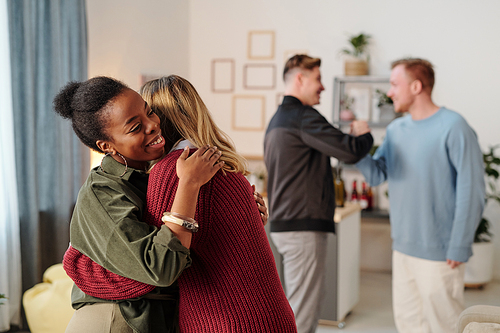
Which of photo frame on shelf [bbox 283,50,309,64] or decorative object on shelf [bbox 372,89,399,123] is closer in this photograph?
decorative object on shelf [bbox 372,89,399,123]

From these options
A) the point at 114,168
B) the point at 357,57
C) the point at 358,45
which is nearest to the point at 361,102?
the point at 357,57

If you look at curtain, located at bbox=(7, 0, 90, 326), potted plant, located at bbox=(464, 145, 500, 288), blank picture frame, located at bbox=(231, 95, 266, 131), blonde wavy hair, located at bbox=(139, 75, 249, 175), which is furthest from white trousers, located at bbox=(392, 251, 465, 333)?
blank picture frame, located at bbox=(231, 95, 266, 131)

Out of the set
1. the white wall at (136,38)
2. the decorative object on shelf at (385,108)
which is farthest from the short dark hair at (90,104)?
the decorative object on shelf at (385,108)

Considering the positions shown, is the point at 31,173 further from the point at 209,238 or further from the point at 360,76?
the point at 360,76

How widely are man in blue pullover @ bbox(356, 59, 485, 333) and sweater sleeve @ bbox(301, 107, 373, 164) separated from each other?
0.76ft

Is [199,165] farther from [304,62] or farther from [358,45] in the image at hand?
[358,45]

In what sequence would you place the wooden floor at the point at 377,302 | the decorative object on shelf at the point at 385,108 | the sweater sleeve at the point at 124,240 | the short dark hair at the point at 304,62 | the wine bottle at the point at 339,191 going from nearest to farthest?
the sweater sleeve at the point at 124,240
the short dark hair at the point at 304,62
the wooden floor at the point at 377,302
the wine bottle at the point at 339,191
the decorative object on shelf at the point at 385,108

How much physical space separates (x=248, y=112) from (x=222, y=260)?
14.2 feet

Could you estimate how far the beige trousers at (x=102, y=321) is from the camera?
111 cm

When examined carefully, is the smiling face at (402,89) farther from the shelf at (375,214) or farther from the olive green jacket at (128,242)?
the shelf at (375,214)

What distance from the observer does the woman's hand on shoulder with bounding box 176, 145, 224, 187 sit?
99 centimetres

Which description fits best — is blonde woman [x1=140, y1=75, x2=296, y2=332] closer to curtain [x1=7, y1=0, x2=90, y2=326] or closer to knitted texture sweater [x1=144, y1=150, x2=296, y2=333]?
knitted texture sweater [x1=144, y1=150, x2=296, y2=333]

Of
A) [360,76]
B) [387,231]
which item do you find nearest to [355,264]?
[387,231]

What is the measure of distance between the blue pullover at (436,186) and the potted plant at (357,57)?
92.0 inches
